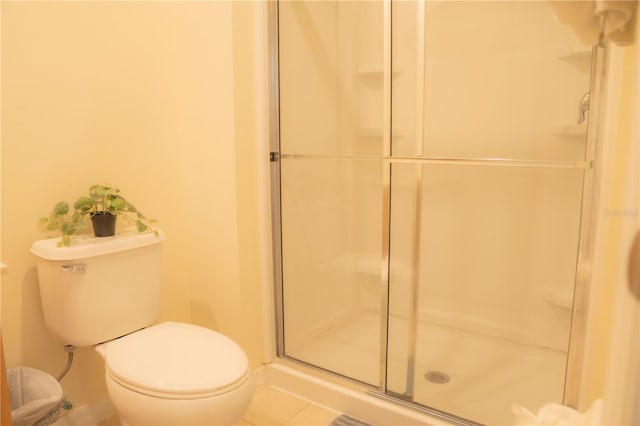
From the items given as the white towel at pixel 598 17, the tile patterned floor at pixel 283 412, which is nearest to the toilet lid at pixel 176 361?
the tile patterned floor at pixel 283 412

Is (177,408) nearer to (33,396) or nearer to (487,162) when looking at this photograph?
(33,396)

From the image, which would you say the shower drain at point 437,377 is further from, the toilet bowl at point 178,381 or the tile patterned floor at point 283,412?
the toilet bowl at point 178,381

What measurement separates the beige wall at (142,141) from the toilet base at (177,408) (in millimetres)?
517

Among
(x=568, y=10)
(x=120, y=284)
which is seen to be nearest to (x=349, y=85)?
(x=120, y=284)

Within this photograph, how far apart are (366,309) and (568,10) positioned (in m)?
1.78

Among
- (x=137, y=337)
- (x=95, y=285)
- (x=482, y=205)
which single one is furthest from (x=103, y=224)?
(x=482, y=205)

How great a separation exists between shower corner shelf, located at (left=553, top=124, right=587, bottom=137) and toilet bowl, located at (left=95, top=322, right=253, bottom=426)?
1.36 meters

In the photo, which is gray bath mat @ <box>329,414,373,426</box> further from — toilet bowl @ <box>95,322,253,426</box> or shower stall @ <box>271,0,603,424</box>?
toilet bowl @ <box>95,322,253,426</box>

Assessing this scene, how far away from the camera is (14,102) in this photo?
1.44 meters

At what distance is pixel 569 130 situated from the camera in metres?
1.80

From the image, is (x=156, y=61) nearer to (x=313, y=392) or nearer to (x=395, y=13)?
(x=395, y=13)

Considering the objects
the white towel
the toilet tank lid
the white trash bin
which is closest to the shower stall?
the toilet tank lid

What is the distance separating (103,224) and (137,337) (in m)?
0.38

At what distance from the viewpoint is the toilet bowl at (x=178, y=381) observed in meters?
1.21
